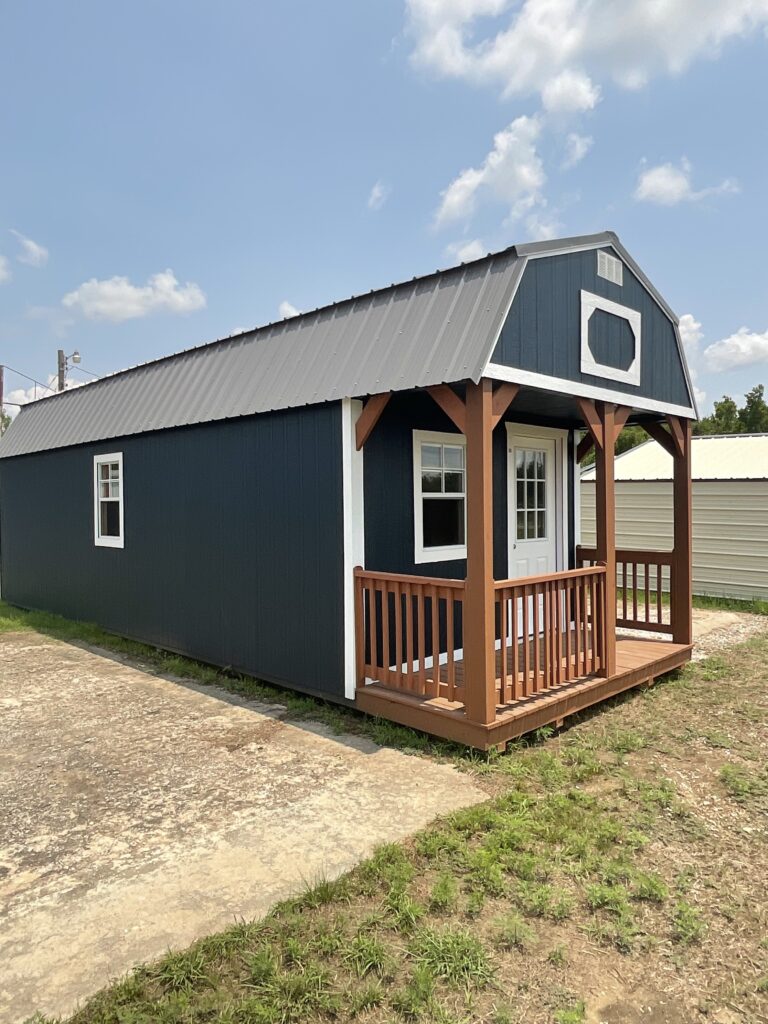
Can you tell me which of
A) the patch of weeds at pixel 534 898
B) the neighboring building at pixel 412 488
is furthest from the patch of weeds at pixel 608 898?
the neighboring building at pixel 412 488

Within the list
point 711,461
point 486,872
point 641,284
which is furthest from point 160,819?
point 711,461

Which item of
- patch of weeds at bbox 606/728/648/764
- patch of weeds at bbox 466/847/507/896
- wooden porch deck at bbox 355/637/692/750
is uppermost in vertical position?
wooden porch deck at bbox 355/637/692/750

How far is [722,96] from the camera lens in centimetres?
717

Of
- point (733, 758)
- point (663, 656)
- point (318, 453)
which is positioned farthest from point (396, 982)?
point (663, 656)

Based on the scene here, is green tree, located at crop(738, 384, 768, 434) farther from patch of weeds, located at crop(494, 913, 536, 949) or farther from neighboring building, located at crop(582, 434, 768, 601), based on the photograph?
patch of weeds, located at crop(494, 913, 536, 949)

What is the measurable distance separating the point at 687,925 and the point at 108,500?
7223mm

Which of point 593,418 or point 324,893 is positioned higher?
point 593,418

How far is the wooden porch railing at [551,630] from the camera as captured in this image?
421cm

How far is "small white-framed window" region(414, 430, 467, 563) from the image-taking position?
17.5 feet

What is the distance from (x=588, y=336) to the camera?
488 cm

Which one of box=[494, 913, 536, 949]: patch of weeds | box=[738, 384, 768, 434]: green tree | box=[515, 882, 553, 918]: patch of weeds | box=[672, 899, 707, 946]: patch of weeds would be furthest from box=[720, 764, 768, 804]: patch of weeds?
box=[738, 384, 768, 434]: green tree

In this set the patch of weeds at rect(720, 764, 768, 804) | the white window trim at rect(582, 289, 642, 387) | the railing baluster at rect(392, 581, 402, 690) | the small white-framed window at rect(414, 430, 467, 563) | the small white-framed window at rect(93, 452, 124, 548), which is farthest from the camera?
the small white-framed window at rect(93, 452, 124, 548)

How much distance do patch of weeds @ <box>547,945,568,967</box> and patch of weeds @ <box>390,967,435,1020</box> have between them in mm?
418

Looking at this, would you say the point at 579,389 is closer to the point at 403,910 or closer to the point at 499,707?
the point at 499,707
